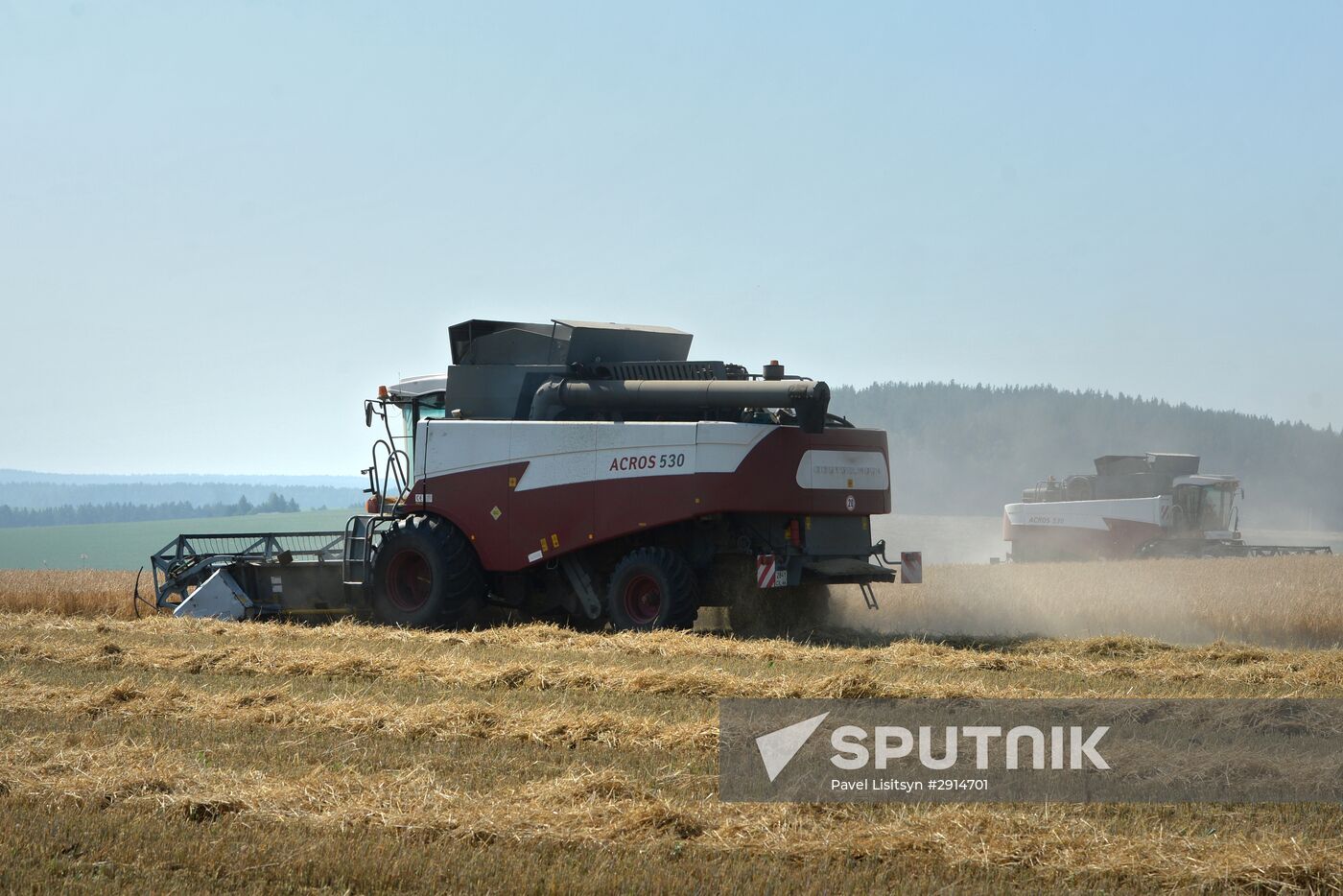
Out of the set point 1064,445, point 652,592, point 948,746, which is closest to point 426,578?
point 652,592

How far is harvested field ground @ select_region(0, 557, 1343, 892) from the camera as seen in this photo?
16.5 feet

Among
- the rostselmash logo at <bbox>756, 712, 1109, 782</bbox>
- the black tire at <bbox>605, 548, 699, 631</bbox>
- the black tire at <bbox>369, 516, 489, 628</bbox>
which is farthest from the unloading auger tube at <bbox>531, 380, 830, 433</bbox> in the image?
the rostselmash logo at <bbox>756, 712, 1109, 782</bbox>

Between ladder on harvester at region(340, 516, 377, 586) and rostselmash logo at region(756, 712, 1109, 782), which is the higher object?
ladder on harvester at region(340, 516, 377, 586)

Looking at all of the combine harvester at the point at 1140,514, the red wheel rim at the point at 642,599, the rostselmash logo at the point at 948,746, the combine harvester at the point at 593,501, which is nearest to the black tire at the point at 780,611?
the combine harvester at the point at 593,501

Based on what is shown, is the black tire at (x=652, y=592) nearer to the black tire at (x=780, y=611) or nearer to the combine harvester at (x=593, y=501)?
the combine harvester at (x=593, y=501)

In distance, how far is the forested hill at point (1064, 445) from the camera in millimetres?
97062

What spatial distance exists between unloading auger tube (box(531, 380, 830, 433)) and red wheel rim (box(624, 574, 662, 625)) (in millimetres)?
1843

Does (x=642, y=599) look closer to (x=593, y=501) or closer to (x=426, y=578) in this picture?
(x=593, y=501)

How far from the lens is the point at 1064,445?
105250 millimetres

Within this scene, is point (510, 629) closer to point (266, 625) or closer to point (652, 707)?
point (266, 625)

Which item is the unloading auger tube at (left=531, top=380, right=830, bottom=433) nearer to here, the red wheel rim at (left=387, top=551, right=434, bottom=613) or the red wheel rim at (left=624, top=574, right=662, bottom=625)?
the red wheel rim at (left=624, top=574, right=662, bottom=625)

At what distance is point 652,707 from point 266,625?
Result: 7.35 meters

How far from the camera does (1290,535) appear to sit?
71.1 metres

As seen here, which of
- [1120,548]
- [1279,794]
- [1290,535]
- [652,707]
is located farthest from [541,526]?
[1290,535]
